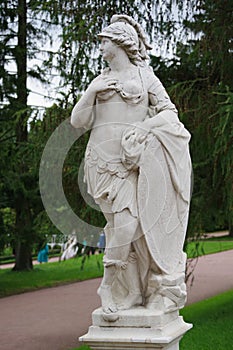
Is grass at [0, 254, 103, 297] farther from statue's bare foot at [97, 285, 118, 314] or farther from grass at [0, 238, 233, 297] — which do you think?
statue's bare foot at [97, 285, 118, 314]

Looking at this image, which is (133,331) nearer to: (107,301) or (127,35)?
(107,301)

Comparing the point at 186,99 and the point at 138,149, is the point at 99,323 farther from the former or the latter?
the point at 186,99

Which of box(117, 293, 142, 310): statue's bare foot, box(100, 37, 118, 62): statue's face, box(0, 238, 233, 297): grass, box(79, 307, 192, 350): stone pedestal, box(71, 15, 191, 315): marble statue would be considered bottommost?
box(0, 238, 233, 297): grass

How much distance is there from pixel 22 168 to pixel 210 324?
29.1ft

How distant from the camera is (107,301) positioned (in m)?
4.83

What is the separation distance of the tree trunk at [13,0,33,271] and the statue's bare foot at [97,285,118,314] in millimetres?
11077

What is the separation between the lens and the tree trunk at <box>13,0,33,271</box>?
16.9m

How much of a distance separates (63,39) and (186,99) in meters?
2.06

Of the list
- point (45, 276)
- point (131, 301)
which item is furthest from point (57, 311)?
point (131, 301)

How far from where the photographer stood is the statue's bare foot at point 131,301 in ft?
15.9

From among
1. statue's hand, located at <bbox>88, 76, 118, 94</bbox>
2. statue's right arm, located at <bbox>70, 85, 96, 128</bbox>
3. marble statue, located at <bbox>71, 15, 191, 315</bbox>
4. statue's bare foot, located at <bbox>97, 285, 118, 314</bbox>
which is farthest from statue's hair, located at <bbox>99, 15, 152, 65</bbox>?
statue's bare foot, located at <bbox>97, 285, 118, 314</bbox>

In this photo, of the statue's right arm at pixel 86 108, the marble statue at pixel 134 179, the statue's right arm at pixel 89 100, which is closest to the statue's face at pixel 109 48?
the marble statue at pixel 134 179

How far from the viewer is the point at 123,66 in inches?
198

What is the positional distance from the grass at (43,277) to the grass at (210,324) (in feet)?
14.9
